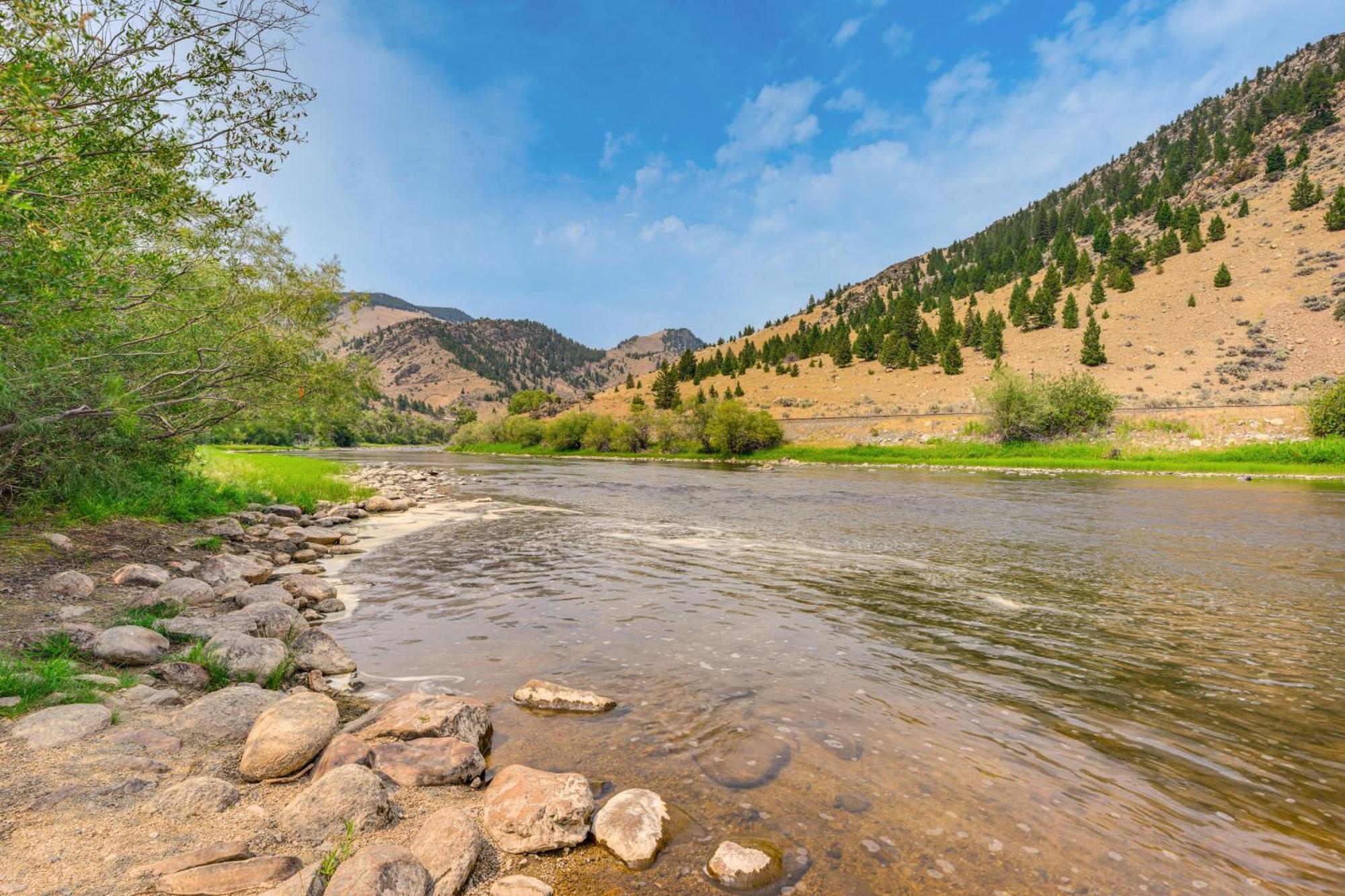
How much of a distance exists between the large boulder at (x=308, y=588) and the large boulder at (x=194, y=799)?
7.63 metres

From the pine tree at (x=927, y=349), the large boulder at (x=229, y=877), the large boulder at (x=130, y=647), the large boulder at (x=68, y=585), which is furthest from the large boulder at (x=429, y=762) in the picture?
the pine tree at (x=927, y=349)

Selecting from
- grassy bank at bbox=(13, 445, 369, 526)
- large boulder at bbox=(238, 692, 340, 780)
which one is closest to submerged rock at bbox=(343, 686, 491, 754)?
large boulder at bbox=(238, 692, 340, 780)

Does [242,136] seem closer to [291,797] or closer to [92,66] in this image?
[92,66]

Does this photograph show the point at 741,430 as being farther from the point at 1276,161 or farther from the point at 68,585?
the point at 1276,161

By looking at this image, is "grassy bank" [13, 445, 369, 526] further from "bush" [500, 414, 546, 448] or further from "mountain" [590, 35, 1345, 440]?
"bush" [500, 414, 546, 448]

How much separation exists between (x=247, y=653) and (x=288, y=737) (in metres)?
3.03

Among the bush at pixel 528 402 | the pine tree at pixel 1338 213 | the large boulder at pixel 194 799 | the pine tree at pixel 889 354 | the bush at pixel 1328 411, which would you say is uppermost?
the pine tree at pixel 1338 213

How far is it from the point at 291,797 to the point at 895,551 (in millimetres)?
16089

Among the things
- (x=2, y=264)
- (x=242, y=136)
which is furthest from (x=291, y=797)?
(x=242, y=136)

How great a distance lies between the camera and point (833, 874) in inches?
160

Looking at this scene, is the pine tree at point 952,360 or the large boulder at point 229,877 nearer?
the large boulder at point 229,877

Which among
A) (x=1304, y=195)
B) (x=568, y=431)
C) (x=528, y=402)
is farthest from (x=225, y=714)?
(x=528, y=402)

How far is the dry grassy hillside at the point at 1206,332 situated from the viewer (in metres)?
63.5

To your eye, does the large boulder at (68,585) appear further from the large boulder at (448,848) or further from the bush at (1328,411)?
the bush at (1328,411)
